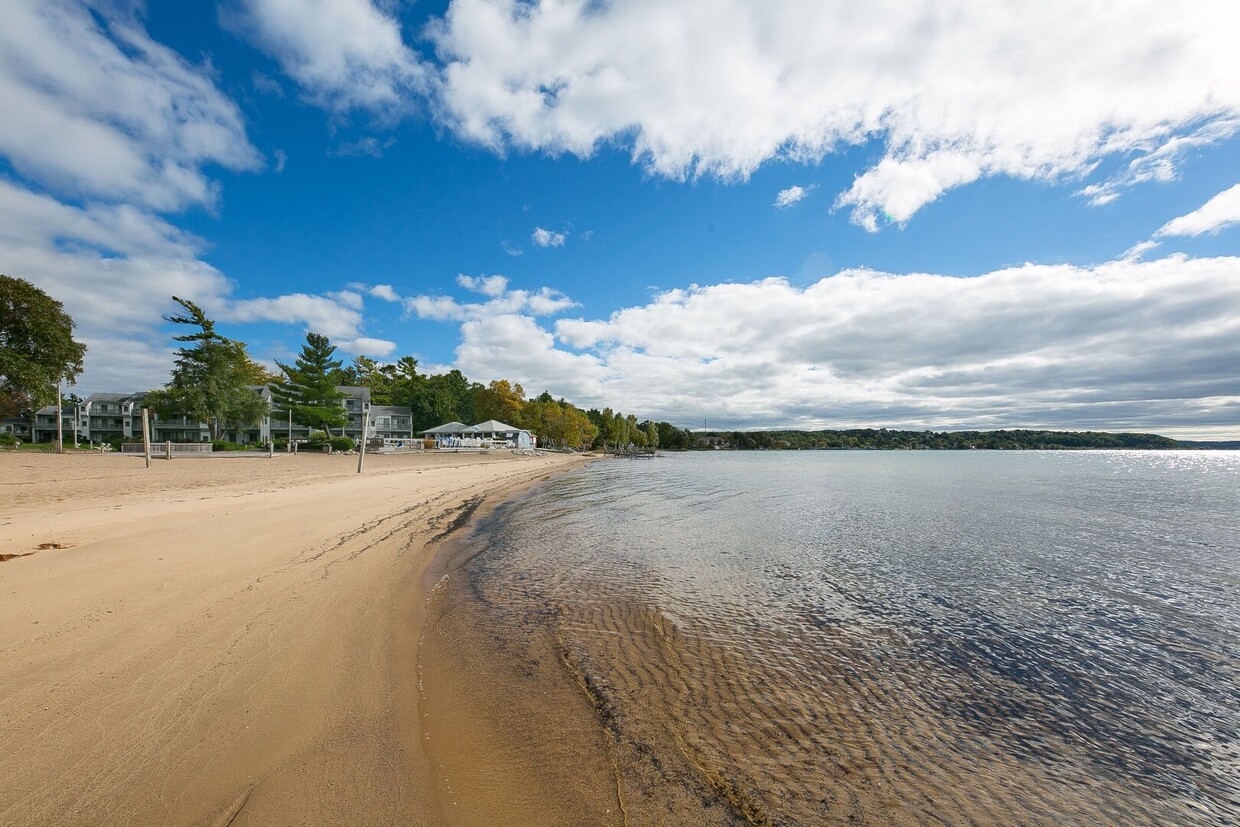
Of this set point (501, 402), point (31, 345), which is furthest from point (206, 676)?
point (501, 402)

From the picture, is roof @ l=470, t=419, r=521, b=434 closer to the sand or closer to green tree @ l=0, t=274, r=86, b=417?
green tree @ l=0, t=274, r=86, b=417

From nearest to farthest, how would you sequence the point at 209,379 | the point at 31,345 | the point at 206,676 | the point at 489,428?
the point at 206,676
the point at 31,345
the point at 209,379
the point at 489,428

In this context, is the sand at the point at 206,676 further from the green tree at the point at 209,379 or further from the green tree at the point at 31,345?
the green tree at the point at 209,379

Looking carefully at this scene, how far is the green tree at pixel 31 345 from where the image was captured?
98.0 ft

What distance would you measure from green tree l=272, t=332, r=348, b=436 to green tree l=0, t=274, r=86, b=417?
19.8 m

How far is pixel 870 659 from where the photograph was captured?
5355 mm

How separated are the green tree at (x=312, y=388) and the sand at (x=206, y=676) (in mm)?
49292

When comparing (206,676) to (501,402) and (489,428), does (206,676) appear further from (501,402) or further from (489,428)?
(501,402)

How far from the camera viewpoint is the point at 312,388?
2093 inches

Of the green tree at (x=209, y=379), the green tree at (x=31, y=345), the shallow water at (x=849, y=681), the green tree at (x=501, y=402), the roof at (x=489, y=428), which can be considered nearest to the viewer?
the shallow water at (x=849, y=681)

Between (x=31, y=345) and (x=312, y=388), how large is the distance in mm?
22461

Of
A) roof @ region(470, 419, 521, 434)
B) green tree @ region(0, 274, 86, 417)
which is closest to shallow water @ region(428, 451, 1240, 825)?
green tree @ region(0, 274, 86, 417)

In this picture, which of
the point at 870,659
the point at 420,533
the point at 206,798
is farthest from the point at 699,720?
the point at 420,533

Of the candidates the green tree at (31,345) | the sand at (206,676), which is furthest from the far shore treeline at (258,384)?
the sand at (206,676)
